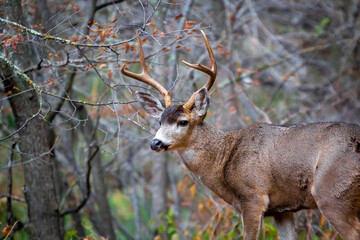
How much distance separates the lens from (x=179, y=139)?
5.81 m

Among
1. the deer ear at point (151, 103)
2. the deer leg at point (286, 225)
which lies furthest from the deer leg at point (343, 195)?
the deer ear at point (151, 103)

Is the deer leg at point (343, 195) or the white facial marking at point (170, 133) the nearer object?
the deer leg at point (343, 195)

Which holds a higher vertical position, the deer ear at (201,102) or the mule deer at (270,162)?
the deer ear at (201,102)

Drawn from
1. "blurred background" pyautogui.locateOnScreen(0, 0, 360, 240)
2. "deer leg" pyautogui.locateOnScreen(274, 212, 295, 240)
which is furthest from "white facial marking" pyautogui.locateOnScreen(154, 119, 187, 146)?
"deer leg" pyautogui.locateOnScreen(274, 212, 295, 240)

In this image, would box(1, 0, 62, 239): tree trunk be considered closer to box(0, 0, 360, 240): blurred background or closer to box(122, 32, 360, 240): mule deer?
box(0, 0, 360, 240): blurred background

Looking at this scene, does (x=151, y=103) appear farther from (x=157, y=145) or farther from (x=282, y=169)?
(x=282, y=169)

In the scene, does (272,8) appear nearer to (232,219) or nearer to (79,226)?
(232,219)

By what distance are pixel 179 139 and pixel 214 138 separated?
0.47 m

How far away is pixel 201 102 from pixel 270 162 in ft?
3.74

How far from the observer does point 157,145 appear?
5.53 m

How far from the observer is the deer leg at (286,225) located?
5921 millimetres

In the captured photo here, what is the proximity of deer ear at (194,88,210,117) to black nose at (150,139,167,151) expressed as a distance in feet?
2.24

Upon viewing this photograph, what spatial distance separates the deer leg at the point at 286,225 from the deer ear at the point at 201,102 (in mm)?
1575

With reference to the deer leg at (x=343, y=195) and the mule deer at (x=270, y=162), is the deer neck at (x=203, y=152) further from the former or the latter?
the deer leg at (x=343, y=195)
